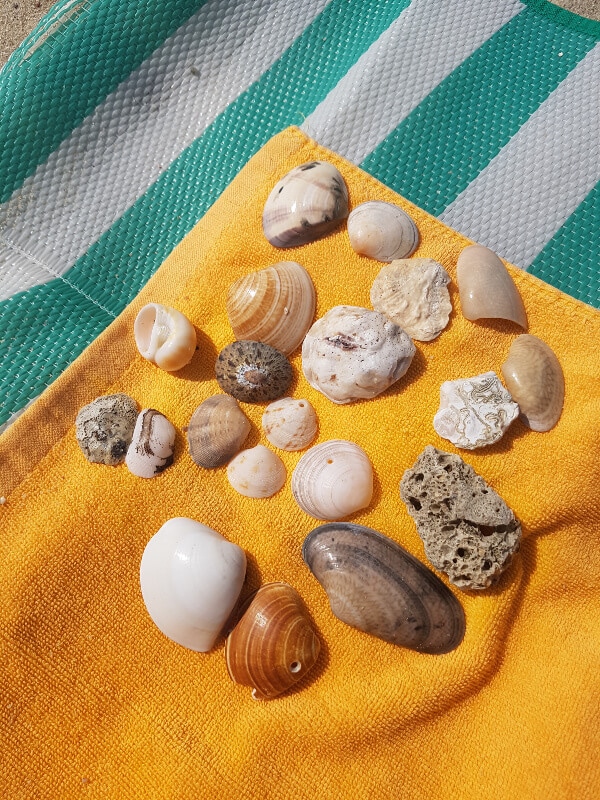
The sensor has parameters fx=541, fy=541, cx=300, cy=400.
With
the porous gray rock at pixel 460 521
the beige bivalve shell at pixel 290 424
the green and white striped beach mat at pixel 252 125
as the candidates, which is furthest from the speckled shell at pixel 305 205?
the porous gray rock at pixel 460 521

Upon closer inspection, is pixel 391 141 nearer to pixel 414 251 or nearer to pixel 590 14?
pixel 414 251

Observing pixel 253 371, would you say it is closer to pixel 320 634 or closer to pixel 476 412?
pixel 476 412

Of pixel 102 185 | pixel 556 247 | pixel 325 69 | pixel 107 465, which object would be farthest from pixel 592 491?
pixel 102 185

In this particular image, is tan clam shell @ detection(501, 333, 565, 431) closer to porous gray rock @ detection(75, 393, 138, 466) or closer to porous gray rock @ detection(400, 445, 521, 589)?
porous gray rock @ detection(400, 445, 521, 589)

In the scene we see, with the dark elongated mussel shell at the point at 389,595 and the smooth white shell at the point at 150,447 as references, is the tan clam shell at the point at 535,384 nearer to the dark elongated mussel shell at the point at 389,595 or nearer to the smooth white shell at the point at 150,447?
the dark elongated mussel shell at the point at 389,595

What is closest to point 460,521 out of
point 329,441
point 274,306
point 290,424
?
point 329,441

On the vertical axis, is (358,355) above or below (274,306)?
below
